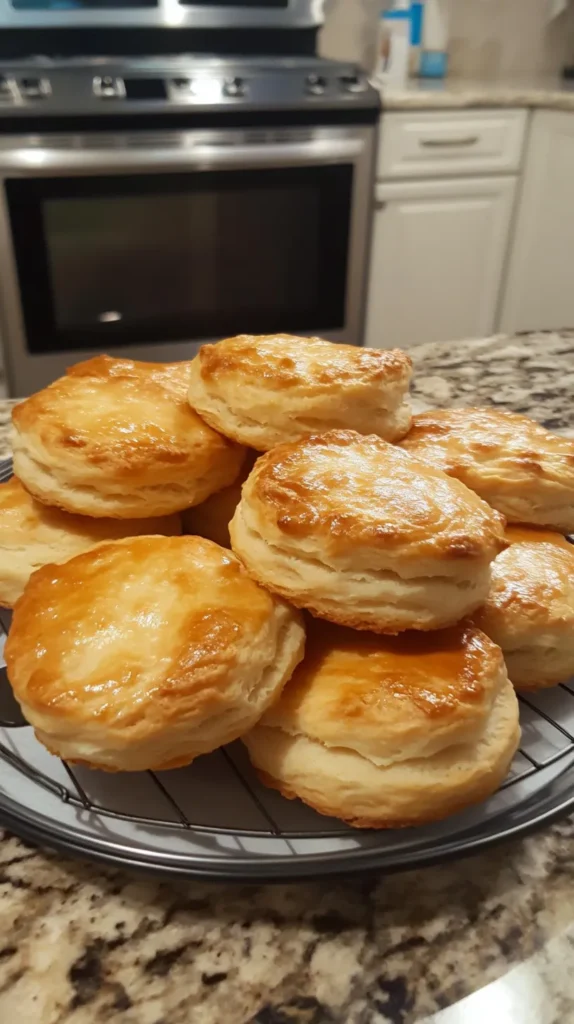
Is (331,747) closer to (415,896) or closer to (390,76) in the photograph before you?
(415,896)

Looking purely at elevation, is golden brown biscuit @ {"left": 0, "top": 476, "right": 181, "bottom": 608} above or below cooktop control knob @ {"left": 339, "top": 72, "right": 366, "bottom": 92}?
below

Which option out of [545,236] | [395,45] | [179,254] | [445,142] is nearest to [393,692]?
[179,254]

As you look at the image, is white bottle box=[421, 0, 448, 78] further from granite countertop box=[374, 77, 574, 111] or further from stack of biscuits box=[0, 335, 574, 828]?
stack of biscuits box=[0, 335, 574, 828]

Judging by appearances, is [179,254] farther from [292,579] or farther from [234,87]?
[292,579]

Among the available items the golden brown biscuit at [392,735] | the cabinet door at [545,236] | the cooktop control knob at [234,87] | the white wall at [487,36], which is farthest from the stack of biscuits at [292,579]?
the white wall at [487,36]

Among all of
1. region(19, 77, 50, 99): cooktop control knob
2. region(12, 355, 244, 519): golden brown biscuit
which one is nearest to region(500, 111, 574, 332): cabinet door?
region(19, 77, 50, 99): cooktop control knob

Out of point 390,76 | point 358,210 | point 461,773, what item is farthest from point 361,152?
point 461,773

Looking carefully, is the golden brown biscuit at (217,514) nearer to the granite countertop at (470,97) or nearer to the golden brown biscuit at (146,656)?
the golden brown biscuit at (146,656)
